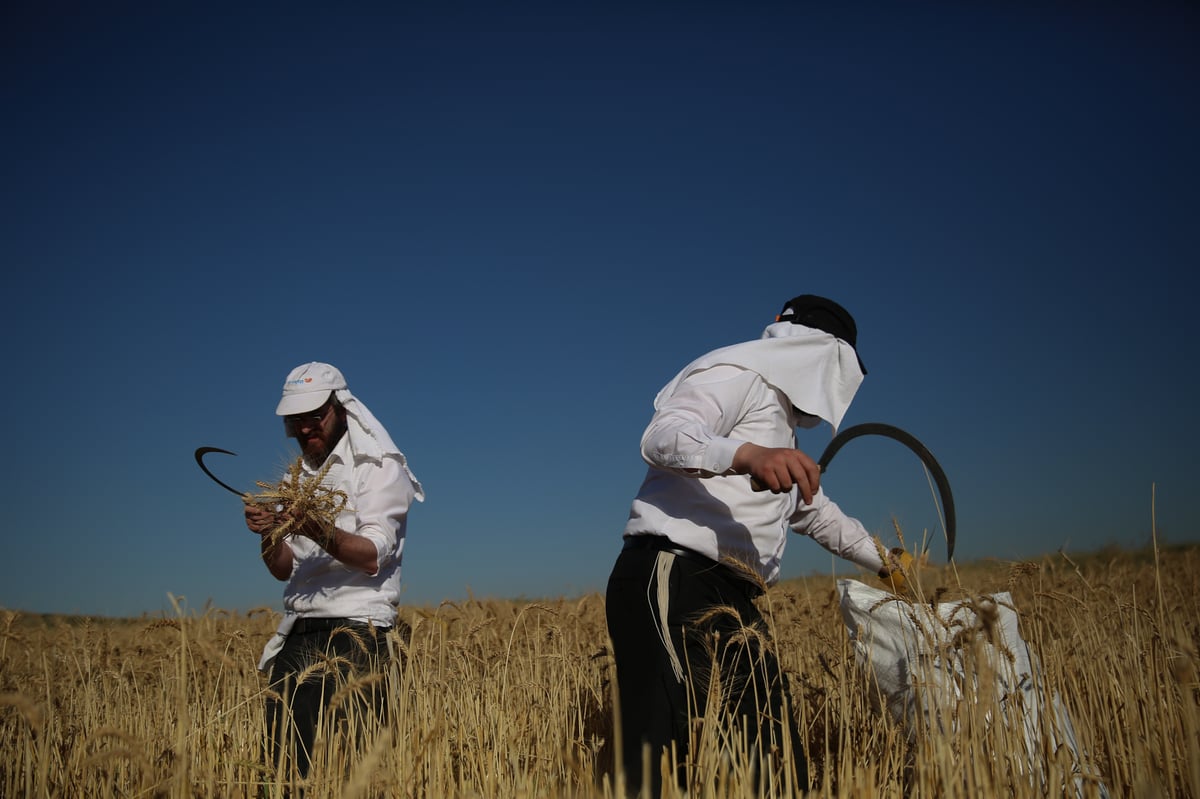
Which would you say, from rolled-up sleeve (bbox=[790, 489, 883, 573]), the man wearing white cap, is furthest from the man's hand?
the man wearing white cap

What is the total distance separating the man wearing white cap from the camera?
317 centimetres

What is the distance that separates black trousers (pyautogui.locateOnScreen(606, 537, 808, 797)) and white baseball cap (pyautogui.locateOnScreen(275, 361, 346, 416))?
163cm

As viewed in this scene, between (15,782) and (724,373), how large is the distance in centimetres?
274

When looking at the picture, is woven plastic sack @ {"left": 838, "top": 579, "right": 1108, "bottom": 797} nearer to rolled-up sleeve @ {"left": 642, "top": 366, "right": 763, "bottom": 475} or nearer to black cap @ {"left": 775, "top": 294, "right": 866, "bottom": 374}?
rolled-up sleeve @ {"left": 642, "top": 366, "right": 763, "bottom": 475}

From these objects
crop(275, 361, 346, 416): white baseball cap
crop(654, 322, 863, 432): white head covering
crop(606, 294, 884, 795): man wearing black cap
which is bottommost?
crop(606, 294, 884, 795): man wearing black cap

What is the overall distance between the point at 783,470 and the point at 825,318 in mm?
975

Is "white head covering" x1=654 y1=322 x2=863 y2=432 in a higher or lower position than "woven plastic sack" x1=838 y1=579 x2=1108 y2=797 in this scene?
higher

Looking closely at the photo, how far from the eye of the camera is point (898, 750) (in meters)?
2.72

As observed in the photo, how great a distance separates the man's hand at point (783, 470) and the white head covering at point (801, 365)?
51 centimetres

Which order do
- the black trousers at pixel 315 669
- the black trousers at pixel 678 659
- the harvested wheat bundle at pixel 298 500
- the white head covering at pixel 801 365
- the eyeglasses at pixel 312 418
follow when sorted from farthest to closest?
the eyeglasses at pixel 312 418 < the black trousers at pixel 315 669 < the harvested wheat bundle at pixel 298 500 < the white head covering at pixel 801 365 < the black trousers at pixel 678 659

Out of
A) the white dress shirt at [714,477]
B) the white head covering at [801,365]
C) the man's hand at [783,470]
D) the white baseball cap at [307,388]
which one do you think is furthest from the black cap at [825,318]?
the white baseball cap at [307,388]

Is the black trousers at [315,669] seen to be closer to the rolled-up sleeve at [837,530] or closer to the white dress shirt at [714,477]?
the white dress shirt at [714,477]

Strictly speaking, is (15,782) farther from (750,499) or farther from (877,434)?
(877,434)

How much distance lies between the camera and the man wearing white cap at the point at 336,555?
317 cm
